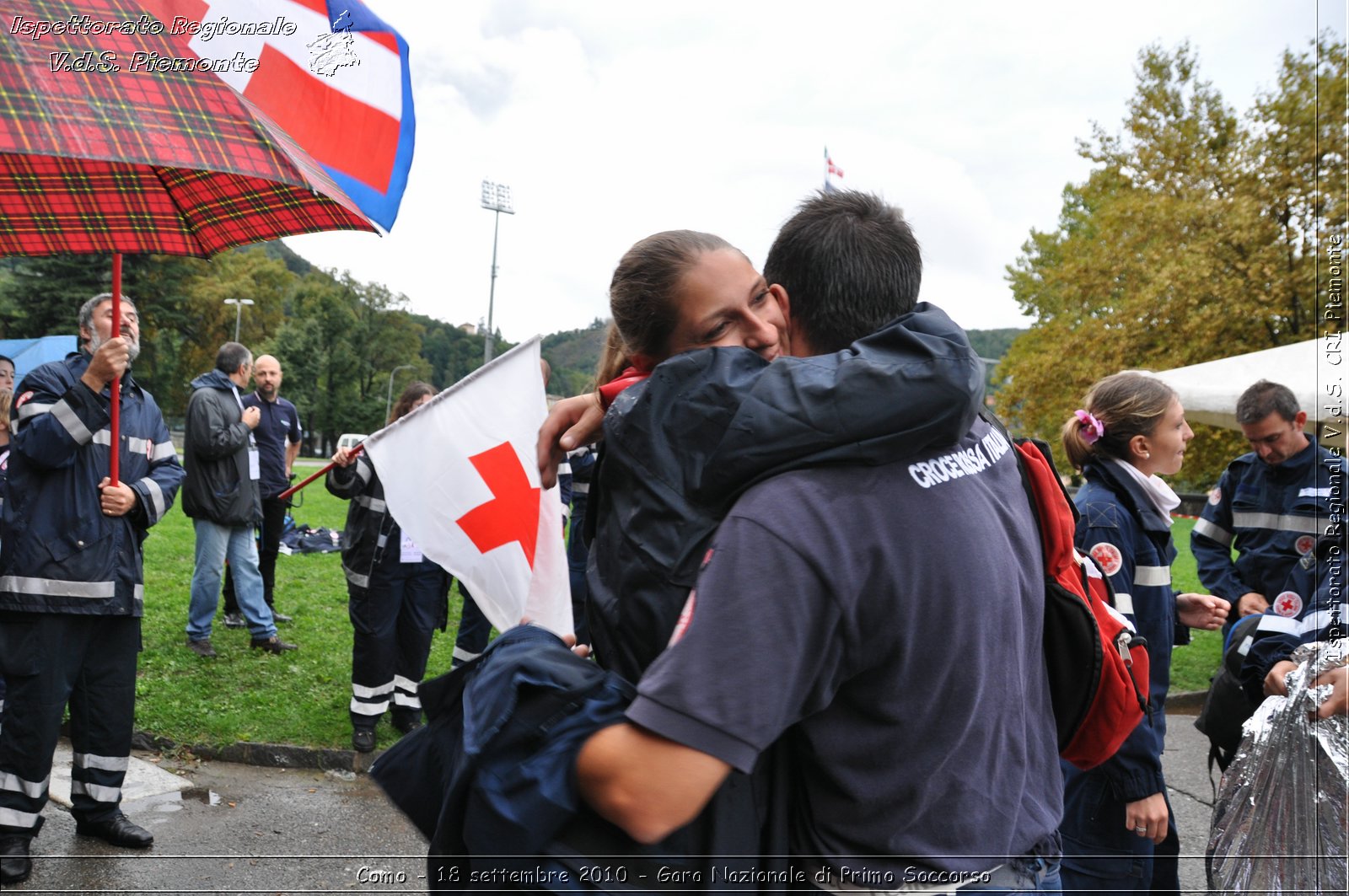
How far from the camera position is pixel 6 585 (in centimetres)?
423

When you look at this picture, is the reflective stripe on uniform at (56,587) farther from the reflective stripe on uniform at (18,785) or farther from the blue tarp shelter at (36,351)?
the blue tarp shelter at (36,351)

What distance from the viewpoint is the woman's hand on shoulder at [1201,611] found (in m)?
3.57

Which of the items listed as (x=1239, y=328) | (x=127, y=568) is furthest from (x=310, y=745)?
(x=1239, y=328)

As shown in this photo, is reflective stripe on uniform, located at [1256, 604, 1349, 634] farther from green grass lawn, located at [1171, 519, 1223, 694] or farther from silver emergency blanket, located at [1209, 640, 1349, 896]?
green grass lawn, located at [1171, 519, 1223, 694]

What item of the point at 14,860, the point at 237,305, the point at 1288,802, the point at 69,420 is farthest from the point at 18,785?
the point at 237,305

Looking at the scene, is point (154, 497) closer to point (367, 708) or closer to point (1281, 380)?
point (367, 708)

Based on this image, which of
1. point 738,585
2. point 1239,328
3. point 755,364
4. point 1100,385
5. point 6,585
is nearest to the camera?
point 738,585

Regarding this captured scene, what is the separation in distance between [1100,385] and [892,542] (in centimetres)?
274

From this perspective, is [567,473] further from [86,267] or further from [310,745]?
[86,267]

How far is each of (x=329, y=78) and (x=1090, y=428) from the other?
2977 millimetres

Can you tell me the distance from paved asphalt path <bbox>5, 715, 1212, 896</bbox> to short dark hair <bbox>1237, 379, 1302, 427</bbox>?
236 centimetres

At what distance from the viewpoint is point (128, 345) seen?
4.31 metres

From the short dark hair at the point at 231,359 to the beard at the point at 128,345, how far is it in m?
3.39

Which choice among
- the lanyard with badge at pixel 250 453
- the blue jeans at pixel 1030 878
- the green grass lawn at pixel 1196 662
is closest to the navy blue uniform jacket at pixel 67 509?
the lanyard with badge at pixel 250 453
